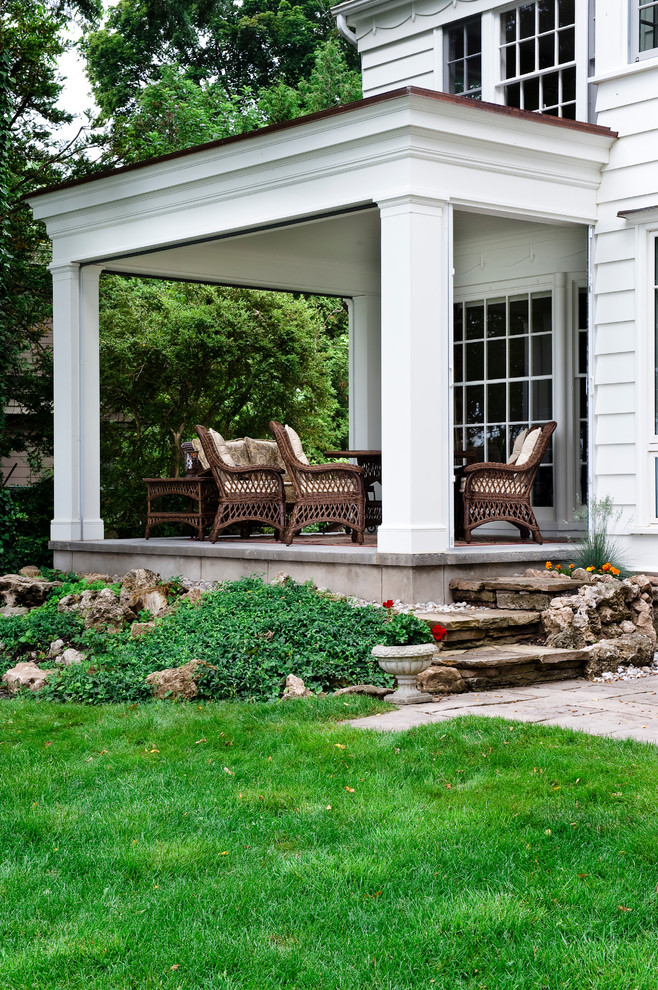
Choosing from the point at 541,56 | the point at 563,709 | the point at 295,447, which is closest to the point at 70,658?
the point at 295,447

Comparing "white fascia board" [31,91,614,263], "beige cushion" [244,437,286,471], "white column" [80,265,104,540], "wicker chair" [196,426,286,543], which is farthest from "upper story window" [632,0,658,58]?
"white column" [80,265,104,540]

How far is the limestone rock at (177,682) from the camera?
612 cm

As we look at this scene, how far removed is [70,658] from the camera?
7.12 meters

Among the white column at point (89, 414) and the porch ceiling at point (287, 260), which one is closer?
the porch ceiling at point (287, 260)

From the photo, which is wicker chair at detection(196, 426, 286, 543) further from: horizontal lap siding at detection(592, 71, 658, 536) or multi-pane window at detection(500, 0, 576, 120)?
multi-pane window at detection(500, 0, 576, 120)

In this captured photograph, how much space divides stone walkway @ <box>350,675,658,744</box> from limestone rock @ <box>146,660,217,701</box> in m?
1.06

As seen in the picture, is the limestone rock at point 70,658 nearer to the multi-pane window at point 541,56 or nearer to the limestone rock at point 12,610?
the limestone rock at point 12,610

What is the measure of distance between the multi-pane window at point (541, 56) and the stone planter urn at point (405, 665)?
5587 millimetres

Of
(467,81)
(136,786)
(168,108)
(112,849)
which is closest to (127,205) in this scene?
(467,81)

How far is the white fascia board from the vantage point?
7.92 meters

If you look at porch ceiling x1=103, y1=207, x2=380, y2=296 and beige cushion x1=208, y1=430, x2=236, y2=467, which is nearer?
beige cushion x1=208, y1=430, x2=236, y2=467

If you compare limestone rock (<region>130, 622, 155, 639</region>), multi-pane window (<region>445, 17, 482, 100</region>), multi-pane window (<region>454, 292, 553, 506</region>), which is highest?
multi-pane window (<region>445, 17, 482, 100</region>)

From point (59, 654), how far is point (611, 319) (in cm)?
477

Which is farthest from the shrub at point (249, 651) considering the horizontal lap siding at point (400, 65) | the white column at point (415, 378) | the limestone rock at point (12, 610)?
the horizontal lap siding at point (400, 65)
